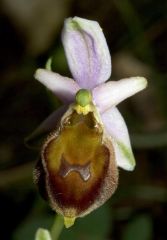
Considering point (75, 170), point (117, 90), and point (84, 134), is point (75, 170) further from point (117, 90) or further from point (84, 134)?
point (117, 90)

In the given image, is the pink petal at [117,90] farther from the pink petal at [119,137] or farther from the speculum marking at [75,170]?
the speculum marking at [75,170]

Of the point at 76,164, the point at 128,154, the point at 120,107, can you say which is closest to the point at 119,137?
the point at 128,154

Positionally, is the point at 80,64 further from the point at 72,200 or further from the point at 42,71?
the point at 72,200

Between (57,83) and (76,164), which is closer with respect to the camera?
(76,164)

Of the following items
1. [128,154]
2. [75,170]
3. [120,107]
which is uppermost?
[75,170]

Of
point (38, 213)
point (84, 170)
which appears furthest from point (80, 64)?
point (38, 213)

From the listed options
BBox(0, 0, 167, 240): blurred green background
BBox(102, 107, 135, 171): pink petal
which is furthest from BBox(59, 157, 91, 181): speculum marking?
BBox(0, 0, 167, 240): blurred green background
